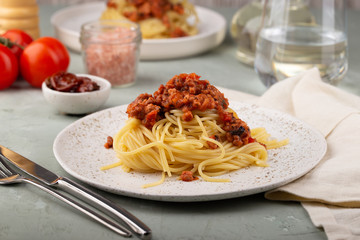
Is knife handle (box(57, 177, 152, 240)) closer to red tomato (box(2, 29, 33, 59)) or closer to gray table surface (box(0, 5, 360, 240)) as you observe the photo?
gray table surface (box(0, 5, 360, 240))

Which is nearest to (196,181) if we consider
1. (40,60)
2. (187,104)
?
(187,104)

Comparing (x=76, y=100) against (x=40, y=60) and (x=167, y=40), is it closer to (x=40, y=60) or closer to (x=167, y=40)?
(x=40, y=60)

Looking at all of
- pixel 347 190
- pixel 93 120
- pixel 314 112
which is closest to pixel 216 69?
pixel 314 112

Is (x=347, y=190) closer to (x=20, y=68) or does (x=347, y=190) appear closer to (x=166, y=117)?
(x=166, y=117)

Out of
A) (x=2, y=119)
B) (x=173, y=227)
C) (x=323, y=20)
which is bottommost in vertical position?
(x=2, y=119)

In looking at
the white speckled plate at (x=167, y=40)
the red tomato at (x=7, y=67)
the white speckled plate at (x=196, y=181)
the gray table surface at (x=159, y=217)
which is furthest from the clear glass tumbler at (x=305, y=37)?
the red tomato at (x=7, y=67)

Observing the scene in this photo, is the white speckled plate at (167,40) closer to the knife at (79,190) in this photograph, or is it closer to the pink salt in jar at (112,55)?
the pink salt in jar at (112,55)

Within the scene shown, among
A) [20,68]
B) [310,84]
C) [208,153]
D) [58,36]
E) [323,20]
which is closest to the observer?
[208,153]
